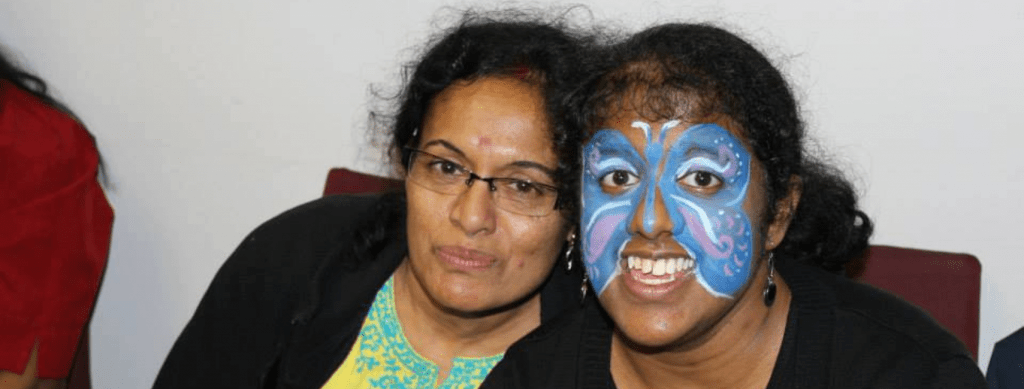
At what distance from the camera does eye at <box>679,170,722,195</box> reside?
169 centimetres

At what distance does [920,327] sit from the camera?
5.82 feet

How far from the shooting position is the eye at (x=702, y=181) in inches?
66.5

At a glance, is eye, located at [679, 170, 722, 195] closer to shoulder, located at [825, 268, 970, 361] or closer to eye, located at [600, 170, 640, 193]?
eye, located at [600, 170, 640, 193]

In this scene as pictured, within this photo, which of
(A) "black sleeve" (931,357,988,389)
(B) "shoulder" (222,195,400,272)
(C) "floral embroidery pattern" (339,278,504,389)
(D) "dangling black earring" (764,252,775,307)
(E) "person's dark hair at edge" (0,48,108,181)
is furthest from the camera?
(E) "person's dark hair at edge" (0,48,108,181)

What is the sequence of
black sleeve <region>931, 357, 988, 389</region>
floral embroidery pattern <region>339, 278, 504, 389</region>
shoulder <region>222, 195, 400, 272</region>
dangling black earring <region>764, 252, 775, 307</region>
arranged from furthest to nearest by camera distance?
shoulder <region>222, 195, 400, 272</region>
floral embroidery pattern <region>339, 278, 504, 389</region>
dangling black earring <region>764, 252, 775, 307</region>
black sleeve <region>931, 357, 988, 389</region>

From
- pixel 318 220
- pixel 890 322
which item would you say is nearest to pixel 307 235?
pixel 318 220

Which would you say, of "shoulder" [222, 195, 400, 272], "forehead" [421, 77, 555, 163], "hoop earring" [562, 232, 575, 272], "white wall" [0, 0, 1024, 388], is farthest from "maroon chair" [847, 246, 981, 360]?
"shoulder" [222, 195, 400, 272]

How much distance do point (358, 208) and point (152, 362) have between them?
0.87 m

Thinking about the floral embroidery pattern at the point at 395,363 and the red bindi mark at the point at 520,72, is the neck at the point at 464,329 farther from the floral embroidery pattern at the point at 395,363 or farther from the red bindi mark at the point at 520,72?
the red bindi mark at the point at 520,72

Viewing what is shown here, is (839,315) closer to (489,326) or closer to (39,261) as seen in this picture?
(489,326)

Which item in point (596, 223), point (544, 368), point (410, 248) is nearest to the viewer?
point (596, 223)

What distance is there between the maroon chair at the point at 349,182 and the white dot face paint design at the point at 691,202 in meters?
0.74

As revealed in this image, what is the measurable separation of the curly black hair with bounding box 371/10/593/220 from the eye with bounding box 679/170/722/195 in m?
0.17

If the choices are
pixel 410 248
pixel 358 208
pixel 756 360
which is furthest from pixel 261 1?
pixel 756 360
